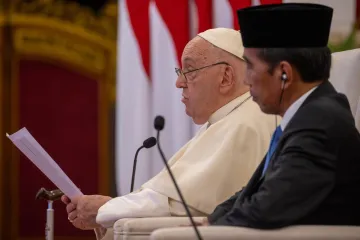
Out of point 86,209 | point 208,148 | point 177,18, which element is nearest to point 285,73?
point 208,148

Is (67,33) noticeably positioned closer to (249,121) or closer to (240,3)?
(240,3)

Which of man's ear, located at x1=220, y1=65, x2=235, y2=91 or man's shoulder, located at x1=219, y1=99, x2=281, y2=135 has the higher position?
man's ear, located at x1=220, y1=65, x2=235, y2=91

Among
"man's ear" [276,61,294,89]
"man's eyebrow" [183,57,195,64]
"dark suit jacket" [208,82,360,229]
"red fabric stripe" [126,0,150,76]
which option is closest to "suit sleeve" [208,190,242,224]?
"dark suit jacket" [208,82,360,229]

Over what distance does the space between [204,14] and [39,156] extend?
2417mm

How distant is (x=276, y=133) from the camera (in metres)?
2.77

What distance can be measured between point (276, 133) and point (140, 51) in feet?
9.16

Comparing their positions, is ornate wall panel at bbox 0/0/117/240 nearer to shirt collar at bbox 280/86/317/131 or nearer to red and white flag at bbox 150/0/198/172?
red and white flag at bbox 150/0/198/172

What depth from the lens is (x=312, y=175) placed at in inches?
93.3

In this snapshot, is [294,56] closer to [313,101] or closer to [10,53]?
[313,101]

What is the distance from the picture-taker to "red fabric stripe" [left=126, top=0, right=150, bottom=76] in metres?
5.46

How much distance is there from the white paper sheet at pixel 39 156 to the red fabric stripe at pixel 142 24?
2.11 metres

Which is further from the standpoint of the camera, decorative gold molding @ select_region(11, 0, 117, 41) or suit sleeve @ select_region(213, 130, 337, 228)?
decorative gold molding @ select_region(11, 0, 117, 41)

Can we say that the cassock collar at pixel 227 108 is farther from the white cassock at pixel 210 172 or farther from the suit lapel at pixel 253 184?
the suit lapel at pixel 253 184

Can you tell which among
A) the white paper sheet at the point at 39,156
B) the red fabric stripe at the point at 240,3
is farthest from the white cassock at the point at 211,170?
the red fabric stripe at the point at 240,3
